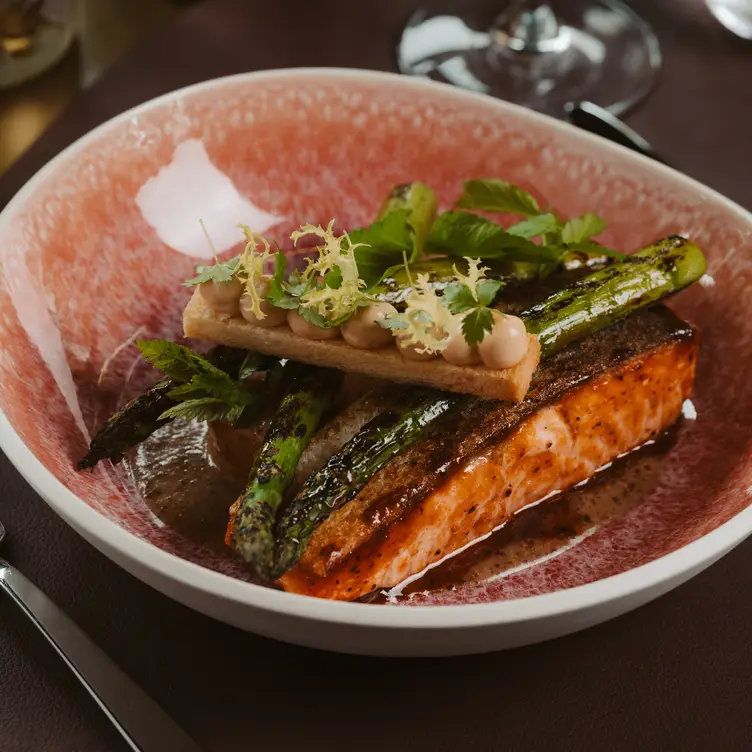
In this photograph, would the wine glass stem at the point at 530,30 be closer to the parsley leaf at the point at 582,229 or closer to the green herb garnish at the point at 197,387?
the parsley leaf at the point at 582,229

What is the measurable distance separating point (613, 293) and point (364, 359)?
0.70 metres

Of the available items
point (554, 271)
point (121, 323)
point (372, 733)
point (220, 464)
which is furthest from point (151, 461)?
point (554, 271)

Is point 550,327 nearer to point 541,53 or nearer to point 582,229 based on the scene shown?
point 582,229

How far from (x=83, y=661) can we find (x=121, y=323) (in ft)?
3.57

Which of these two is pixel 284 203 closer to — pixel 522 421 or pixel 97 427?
pixel 97 427

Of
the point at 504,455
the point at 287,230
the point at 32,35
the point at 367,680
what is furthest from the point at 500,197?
the point at 32,35

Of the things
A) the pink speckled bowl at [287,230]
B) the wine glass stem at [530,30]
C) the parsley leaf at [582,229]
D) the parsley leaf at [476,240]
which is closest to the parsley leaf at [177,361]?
the pink speckled bowl at [287,230]

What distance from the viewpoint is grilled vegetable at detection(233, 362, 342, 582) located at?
6.74 feet

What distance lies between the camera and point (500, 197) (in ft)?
9.23

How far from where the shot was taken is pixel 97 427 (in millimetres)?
2543

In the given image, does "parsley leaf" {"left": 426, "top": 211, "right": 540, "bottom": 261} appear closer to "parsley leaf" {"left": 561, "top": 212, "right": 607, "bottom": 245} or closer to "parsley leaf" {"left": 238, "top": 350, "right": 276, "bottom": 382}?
"parsley leaf" {"left": 561, "top": 212, "right": 607, "bottom": 245}

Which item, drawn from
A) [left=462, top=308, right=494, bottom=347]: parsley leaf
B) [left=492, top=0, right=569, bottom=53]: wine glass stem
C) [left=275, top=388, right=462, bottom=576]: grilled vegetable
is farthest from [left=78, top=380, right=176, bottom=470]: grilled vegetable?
[left=492, top=0, right=569, bottom=53]: wine glass stem

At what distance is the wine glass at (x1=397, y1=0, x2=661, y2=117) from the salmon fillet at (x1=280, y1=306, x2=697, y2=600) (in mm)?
1728

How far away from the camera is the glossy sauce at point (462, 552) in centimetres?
233
